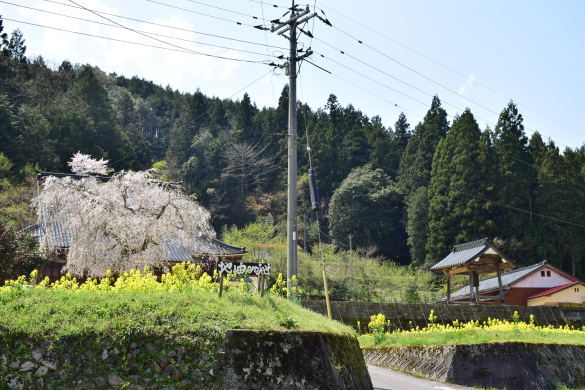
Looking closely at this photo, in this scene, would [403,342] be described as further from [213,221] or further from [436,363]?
[213,221]

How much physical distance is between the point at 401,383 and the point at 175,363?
4814mm

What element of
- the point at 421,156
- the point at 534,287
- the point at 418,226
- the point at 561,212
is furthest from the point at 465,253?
the point at 421,156

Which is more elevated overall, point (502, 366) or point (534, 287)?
point (502, 366)

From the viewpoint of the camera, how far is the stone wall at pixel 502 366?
9516mm

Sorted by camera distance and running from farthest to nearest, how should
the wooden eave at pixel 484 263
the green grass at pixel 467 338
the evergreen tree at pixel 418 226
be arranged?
the evergreen tree at pixel 418 226
the wooden eave at pixel 484 263
the green grass at pixel 467 338

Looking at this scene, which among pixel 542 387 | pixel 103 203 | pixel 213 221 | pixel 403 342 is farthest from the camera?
pixel 213 221

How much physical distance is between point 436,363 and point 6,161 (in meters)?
36.9

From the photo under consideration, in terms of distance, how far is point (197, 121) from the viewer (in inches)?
2623

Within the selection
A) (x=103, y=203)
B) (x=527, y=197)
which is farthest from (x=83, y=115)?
(x=527, y=197)

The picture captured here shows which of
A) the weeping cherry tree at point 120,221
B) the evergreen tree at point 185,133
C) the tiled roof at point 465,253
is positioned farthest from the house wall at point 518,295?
the evergreen tree at point 185,133

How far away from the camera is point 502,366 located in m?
9.62

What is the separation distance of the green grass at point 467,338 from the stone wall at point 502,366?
183mm

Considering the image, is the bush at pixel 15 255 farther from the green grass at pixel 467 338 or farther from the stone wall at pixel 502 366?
the stone wall at pixel 502 366

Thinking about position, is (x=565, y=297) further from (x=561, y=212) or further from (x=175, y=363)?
(x=175, y=363)
